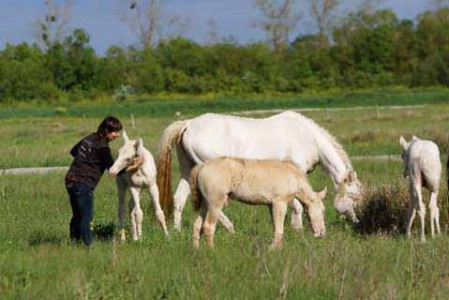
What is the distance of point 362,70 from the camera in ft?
287

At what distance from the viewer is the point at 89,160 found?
1160 centimetres

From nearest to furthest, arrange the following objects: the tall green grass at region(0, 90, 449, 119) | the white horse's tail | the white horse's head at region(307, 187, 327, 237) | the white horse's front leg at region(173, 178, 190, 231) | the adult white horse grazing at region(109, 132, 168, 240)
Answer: the white horse's head at region(307, 187, 327, 237) → the adult white horse grazing at region(109, 132, 168, 240) → the white horse's front leg at region(173, 178, 190, 231) → the white horse's tail → the tall green grass at region(0, 90, 449, 119)

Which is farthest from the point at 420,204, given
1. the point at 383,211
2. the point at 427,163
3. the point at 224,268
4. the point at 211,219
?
the point at 224,268

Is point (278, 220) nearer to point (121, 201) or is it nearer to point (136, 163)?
point (136, 163)

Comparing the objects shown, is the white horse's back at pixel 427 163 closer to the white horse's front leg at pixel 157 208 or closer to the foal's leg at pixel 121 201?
the white horse's front leg at pixel 157 208

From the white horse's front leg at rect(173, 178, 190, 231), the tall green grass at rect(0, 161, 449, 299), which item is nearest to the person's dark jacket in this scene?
the tall green grass at rect(0, 161, 449, 299)

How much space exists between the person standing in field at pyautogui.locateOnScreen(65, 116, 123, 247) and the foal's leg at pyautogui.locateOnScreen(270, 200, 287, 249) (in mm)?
2227

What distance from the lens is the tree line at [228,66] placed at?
8325 centimetres

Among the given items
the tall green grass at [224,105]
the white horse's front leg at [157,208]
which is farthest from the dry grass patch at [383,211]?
the tall green grass at [224,105]

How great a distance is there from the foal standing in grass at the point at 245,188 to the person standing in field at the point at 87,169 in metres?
1.23

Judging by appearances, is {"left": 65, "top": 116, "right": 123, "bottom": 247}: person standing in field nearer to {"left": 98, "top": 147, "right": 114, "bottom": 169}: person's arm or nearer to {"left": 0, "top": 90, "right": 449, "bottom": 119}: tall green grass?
{"left": 98, "top": 147, "right": 114, "bottom": 169}: person's arm

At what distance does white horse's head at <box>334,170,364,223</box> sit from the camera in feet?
46.6

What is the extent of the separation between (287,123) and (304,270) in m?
6.62

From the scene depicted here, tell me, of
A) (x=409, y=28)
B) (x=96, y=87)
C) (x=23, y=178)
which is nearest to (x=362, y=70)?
(x=409, y=28)
